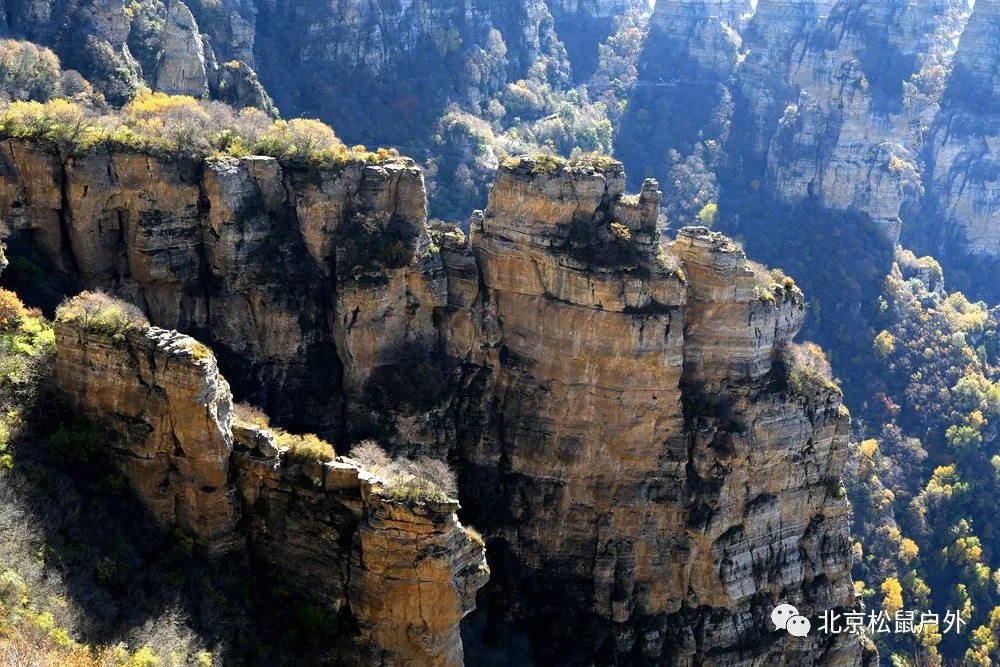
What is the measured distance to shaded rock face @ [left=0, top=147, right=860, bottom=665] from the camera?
31.3 meters

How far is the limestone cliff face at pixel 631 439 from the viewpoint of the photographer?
104 feet

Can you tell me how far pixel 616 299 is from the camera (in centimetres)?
3092

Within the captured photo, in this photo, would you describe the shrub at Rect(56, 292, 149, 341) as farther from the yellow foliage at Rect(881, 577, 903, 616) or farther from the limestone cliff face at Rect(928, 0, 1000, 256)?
the limestone cliff face at Rect(928, 0, 1000, 256)

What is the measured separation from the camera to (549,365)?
32.3 metres

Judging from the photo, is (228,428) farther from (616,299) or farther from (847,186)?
(847,186)

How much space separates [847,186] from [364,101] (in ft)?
153

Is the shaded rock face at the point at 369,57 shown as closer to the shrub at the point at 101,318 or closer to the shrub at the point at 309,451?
the shrub at the point at 101,318

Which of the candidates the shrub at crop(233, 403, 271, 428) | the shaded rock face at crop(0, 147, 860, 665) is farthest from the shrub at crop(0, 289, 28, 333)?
the shrub at crop(233, 403, 271, 428)

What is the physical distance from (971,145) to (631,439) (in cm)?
8698

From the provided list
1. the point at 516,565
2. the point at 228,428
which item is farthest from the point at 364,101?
the point at 228,428

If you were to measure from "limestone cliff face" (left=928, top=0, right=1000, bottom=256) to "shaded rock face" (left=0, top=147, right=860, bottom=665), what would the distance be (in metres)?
78.7

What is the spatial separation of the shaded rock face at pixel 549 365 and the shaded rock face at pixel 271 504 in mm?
7753

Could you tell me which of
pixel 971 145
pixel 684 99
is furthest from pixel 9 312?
pixel 971 145

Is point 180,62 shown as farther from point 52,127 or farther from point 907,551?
point 907,551
